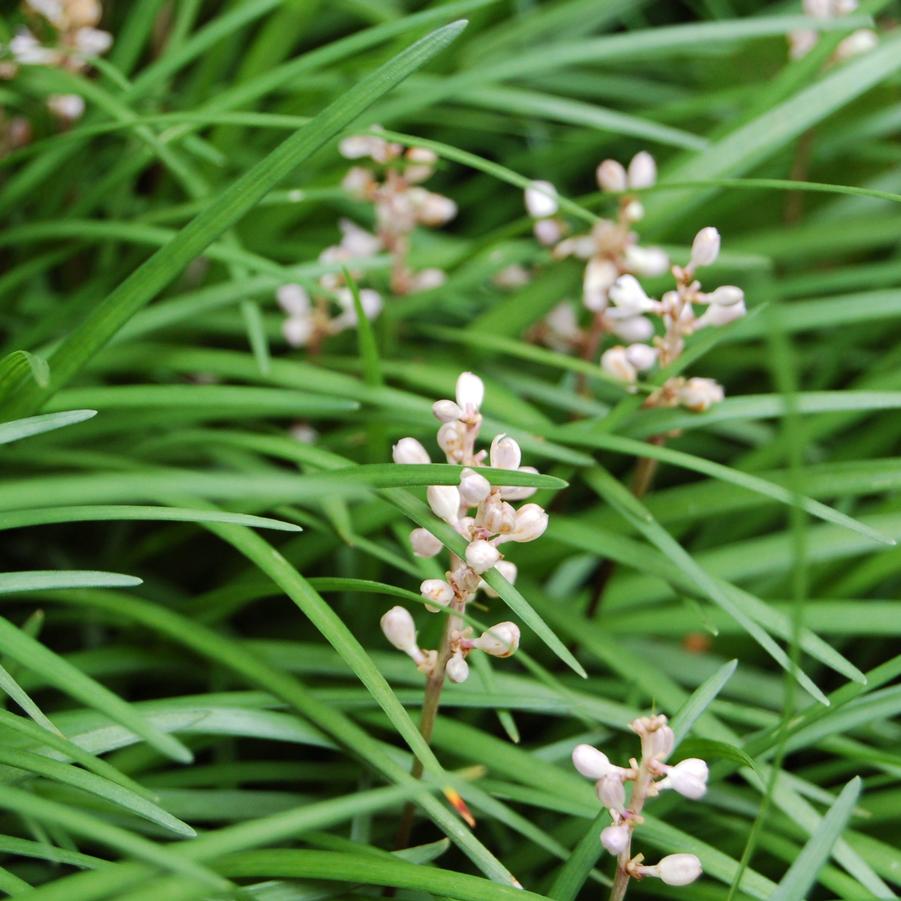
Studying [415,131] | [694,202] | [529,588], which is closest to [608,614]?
[529,588]

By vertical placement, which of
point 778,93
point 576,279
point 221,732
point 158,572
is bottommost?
point 158,572

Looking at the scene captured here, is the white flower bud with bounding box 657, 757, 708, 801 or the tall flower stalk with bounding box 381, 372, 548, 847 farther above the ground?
the tall flower stalk with bounding box 381, 372, 548, 847

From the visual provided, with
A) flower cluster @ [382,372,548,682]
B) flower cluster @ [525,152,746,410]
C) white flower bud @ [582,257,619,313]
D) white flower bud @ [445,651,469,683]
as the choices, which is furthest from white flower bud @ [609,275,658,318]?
white flower bud @ [445,651,469,683]

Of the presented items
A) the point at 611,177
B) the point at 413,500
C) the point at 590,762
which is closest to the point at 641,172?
the point at 611,177

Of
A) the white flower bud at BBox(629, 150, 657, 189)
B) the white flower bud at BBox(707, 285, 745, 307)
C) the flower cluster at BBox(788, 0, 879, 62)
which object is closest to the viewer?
the white flower bud at BBox(707, 285, 745, 307)

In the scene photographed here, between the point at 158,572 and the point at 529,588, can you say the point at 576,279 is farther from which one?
the point at 158,572

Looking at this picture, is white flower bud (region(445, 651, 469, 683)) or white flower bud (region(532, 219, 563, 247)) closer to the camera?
white flower bud (region(445, 651, 469, 683))

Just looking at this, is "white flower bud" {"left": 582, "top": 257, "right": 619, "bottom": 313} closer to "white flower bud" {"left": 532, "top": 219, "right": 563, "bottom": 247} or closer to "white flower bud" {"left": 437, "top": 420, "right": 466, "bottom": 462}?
"white flower bud" {"left": 532, "top": 219, "right": 563, "bottom": 247}
